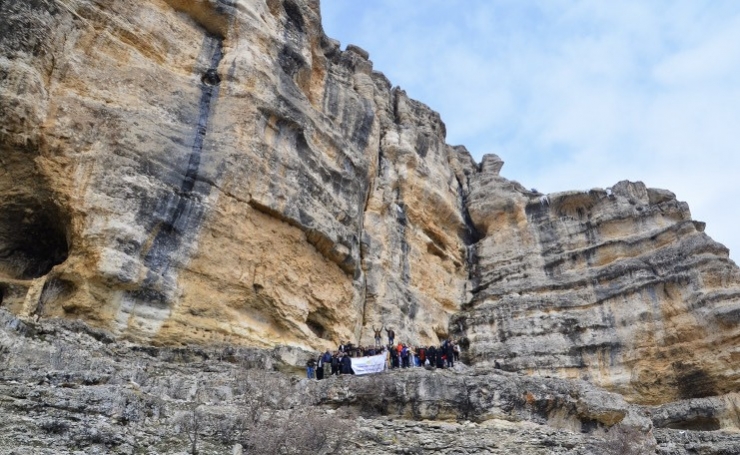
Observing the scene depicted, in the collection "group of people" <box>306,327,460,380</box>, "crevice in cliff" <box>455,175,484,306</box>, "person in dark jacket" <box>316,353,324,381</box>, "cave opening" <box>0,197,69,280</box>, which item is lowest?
"person in dark jacket" <box>316,353,324,381</box>

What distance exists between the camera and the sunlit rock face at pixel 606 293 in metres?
31.6

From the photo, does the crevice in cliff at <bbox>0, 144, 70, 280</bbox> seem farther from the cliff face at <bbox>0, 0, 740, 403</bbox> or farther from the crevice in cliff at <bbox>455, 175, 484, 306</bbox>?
the crevice in cliff at <bbox>455, 175, 484, 306</bbox>

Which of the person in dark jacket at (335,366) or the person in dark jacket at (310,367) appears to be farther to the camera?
the person in dark jacket at (335,366)

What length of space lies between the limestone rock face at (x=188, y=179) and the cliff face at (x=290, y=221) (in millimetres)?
74

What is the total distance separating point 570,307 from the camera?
35938mm

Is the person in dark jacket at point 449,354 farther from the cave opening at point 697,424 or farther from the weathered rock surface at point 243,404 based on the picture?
the cave opening at point 697,424

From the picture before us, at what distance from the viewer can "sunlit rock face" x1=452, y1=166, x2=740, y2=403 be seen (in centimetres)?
3162

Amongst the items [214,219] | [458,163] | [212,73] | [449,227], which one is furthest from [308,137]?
[458,163]

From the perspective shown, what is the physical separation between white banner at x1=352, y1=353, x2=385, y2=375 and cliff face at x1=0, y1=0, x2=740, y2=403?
4.39 metres

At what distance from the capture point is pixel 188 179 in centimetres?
2353

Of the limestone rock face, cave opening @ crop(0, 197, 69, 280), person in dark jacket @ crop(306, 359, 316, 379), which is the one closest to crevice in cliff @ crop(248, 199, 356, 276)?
the limestone rock face

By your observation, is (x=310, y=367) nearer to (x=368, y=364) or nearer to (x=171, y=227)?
(x=368, y=364)

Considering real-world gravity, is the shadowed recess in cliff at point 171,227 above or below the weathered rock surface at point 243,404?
above

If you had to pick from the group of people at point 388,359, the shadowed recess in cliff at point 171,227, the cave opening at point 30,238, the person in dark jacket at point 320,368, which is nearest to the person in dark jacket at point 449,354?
the group of people at point 388,359
